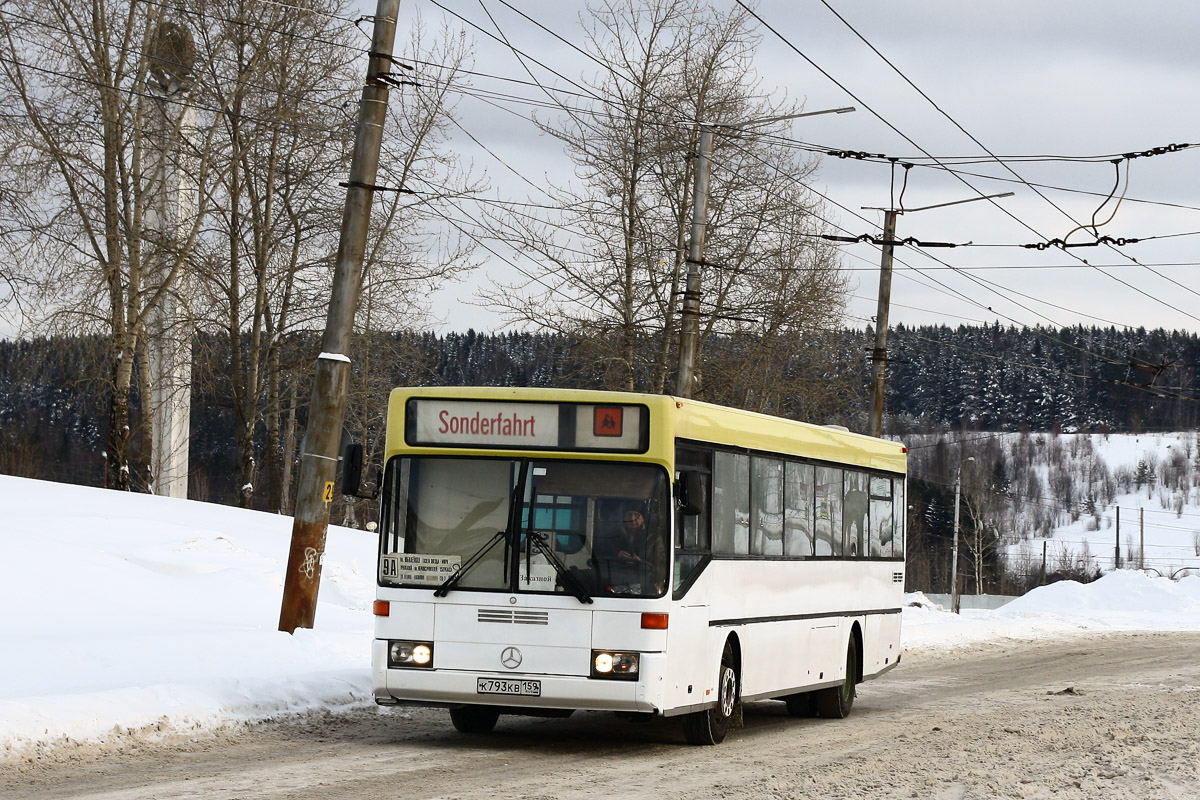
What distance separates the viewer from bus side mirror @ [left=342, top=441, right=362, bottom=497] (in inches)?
446

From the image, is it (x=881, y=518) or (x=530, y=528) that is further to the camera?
(x=881, y=518)

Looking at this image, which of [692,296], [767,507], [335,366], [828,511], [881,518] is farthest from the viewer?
[692,296]

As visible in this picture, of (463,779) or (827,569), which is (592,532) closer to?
(463,779)

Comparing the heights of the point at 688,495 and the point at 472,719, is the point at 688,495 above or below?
above

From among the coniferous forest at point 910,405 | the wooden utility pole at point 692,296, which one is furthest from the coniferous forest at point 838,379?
the wooden utility pole at point 692,296

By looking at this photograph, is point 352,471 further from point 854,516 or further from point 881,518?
point 881,518

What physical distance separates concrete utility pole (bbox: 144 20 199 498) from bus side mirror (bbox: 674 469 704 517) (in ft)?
72.5

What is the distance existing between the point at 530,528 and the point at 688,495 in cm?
120

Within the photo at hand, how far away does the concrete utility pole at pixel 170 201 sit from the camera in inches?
1267

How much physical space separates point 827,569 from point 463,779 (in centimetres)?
643

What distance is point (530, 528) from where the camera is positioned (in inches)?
440

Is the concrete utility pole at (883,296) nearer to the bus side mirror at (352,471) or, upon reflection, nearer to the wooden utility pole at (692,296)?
the wooden utility pole at (692,296)

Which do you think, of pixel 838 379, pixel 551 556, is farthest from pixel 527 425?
pixel 838 379

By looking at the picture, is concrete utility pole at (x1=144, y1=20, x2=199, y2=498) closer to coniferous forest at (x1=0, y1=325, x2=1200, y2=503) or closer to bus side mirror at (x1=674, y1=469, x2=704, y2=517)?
coniferous forest at (x1=0, y1=325, x2=1200, y2=503)
